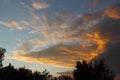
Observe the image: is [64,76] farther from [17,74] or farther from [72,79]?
[17,74]

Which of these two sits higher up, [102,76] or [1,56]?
[1,56]

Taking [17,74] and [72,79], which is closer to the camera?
[72,79]

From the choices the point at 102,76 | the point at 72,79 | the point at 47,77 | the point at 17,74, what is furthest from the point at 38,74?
the point at 102,76

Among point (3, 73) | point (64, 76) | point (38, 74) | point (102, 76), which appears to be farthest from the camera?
point (38, 74)

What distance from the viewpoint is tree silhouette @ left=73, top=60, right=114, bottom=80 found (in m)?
54.8

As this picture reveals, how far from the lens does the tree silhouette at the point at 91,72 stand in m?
54.8

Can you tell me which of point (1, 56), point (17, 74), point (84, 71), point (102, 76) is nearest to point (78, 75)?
point (84, 71)

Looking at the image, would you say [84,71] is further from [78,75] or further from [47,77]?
[47,77]

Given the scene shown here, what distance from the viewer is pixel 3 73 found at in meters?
67.6

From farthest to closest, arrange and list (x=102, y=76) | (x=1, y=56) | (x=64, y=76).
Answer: (x=1, y=56) → (x=64, y=76) → (x=102, y=76)

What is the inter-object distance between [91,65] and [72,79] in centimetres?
517

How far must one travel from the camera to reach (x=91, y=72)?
55875mm

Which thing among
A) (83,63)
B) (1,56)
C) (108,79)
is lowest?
(108,79)

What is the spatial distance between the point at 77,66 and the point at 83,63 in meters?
1.52
